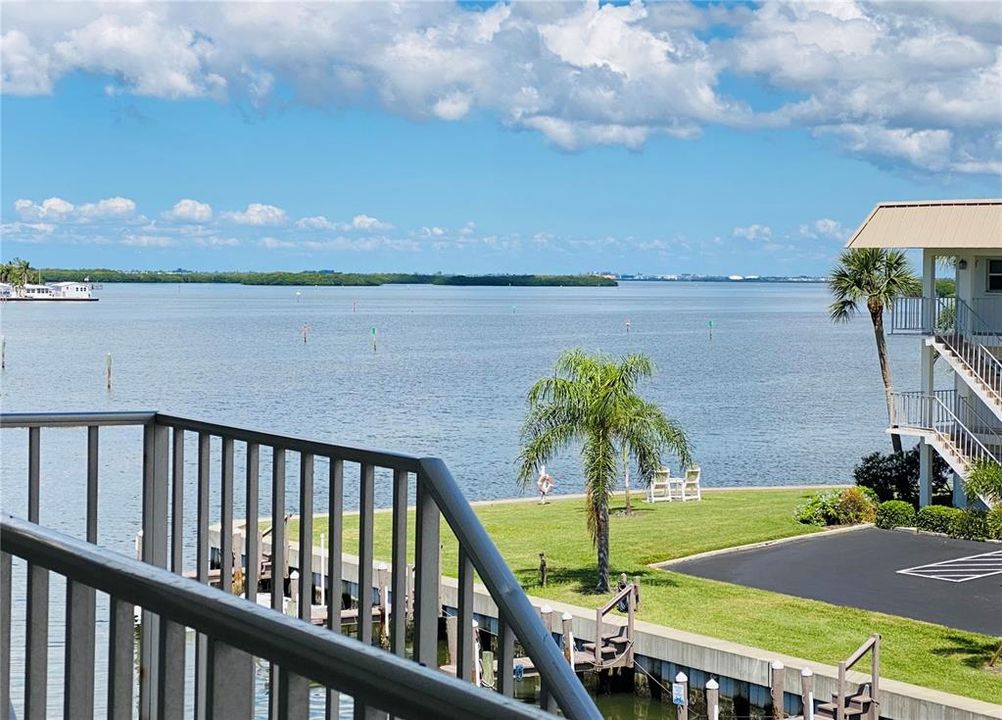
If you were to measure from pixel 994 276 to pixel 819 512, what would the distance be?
6542 mm

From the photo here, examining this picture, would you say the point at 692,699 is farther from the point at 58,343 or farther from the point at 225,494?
the point at 58,343

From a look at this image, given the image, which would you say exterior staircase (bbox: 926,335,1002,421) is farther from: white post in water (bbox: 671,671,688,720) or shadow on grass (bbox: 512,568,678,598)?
white post in water (bbox: 671,671,688,720)

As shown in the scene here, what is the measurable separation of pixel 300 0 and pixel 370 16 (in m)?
1.86

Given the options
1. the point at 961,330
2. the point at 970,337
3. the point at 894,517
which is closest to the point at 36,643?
the point at 894,517

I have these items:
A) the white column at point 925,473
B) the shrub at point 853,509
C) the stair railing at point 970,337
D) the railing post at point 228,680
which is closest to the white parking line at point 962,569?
the shrub at point 853,509

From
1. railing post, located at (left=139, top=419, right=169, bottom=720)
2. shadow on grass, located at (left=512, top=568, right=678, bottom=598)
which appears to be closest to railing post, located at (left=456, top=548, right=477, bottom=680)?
railing post, located at (left=139, top=419, right=169, bottom=720)

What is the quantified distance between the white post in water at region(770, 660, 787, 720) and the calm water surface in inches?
173

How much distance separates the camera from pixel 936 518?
2805 cm


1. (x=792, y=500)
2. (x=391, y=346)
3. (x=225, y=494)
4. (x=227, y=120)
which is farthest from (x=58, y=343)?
→ (x=225, y=494)

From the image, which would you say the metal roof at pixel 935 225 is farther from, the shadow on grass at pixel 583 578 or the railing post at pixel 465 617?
the railing post at pixel 465 617

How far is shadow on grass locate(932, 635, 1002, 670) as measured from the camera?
710 inches

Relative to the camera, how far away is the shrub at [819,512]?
29.0m

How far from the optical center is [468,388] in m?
76.6

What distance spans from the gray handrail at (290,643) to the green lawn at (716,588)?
1610cm
